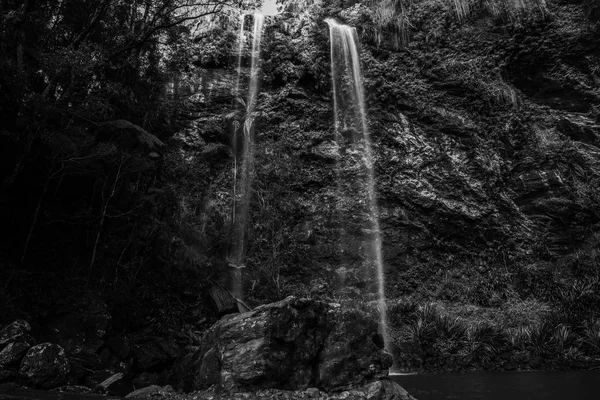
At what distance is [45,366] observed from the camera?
532cm

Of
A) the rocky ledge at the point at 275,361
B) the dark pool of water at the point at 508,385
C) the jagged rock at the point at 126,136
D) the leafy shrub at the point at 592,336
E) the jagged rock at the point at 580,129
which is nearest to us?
the rocky ledge at the point at 275,361

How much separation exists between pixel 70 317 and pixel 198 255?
403cm

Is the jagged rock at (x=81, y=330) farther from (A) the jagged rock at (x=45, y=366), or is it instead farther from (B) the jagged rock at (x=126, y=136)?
(B) the jagged rock at (x=126, y=136)

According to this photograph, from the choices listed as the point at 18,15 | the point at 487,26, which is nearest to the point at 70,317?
the point at 18,15

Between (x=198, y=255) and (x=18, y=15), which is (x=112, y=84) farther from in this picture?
(x=198, y=255)

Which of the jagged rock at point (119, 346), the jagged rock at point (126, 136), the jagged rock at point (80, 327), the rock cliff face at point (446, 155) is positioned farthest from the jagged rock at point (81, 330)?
the rock cliff face at point (446, 155)

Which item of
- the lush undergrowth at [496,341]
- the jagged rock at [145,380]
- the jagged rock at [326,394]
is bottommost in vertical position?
the lush undergrowth at [496,341]

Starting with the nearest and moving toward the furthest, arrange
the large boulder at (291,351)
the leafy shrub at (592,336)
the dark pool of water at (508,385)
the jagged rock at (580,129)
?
the large boulder at (291,351) < the dark pool of water at (508,385) < the leafy shrub at (592,336) < the jagged rock at (580,129)

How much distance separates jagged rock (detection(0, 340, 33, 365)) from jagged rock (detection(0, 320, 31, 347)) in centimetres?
7

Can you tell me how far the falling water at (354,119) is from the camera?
14070 millimetres

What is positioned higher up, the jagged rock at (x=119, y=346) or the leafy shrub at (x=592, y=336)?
the jagged rock at (x=119, y=346)

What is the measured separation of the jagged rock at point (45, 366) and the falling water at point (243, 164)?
296 inches

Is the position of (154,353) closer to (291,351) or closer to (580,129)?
(291,351)

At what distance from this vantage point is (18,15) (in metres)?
7.02
